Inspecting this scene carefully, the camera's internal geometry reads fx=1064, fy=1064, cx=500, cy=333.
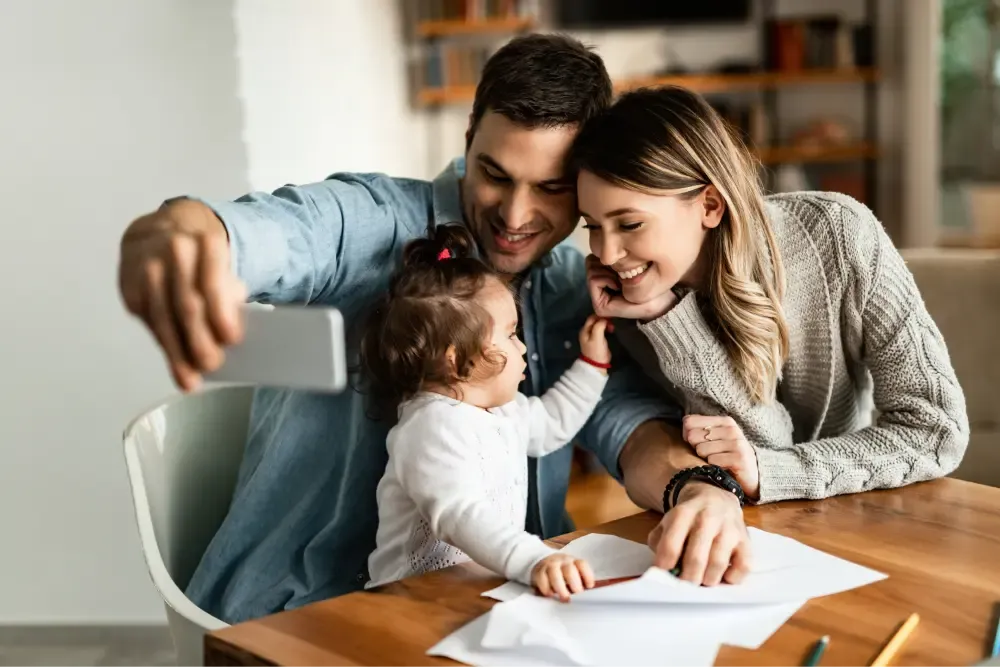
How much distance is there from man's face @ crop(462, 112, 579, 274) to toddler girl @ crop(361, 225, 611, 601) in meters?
0.08

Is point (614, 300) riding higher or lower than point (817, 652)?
higher

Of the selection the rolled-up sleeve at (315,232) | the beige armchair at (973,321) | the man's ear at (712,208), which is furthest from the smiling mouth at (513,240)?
the beige armchair at (973,321)

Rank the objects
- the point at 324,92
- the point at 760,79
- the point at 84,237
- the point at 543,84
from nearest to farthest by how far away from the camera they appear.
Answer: the point at 543,84, the point at 84,237, the point at 324,92, the point at 760,79

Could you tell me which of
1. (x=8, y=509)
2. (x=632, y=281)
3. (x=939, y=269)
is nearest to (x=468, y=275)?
(x=632, y=281)

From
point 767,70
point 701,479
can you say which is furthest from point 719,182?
point 767,70

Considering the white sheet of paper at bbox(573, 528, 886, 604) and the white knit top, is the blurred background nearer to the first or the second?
the white knit top

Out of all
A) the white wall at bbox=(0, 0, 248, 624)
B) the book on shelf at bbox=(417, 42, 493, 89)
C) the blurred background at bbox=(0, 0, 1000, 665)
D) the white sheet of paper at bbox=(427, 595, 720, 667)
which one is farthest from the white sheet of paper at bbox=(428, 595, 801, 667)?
the book on shelf at bbox=(417, 42, 493, 89)

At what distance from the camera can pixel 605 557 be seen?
3.61 feet

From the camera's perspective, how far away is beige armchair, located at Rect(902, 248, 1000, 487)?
7.00 feet

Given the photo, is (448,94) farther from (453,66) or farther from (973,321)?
(973,321)

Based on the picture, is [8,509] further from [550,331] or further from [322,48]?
[322,48]

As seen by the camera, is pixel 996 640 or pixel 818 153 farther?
pixel 818 153

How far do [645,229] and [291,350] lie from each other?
2.35 ft

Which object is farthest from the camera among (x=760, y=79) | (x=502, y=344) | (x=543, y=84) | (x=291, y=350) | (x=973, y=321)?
(x=760, y=79)
